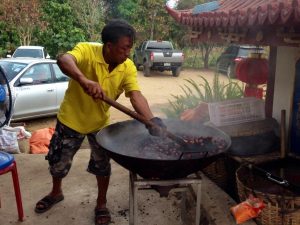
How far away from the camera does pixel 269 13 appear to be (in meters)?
2.47

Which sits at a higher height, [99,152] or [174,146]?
[174,146]

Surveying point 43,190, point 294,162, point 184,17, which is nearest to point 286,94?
point 294,162

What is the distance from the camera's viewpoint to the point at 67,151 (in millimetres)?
3412

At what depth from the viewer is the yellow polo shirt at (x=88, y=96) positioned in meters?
3.05

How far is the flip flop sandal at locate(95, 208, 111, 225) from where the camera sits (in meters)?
3.55

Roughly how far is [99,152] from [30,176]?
1.73 m

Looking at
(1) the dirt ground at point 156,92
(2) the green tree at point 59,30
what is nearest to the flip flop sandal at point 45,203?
(1) the dirt ground at point 156,92

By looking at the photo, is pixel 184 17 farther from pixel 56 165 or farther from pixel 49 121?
pixel 49 121

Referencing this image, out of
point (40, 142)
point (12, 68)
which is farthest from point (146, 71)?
point (40, 142)

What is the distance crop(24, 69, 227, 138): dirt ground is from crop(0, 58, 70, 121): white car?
37 centimetres

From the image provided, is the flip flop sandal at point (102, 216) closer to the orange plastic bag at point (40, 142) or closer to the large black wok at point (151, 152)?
the large black wok at point (151, 152)

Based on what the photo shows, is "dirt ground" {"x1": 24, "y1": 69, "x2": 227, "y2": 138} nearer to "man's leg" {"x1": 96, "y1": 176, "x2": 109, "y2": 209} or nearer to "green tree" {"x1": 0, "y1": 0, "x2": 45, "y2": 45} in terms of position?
"man's leg" {"x1": 96, "y1": 176, "x2": 109, "y2": 209}

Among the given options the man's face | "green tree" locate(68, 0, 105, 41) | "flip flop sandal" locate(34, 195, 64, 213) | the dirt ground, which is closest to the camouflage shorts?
"flip flop sandal" locate(34, 195, 64, 213)

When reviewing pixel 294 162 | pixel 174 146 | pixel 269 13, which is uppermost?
pixel 269 13
